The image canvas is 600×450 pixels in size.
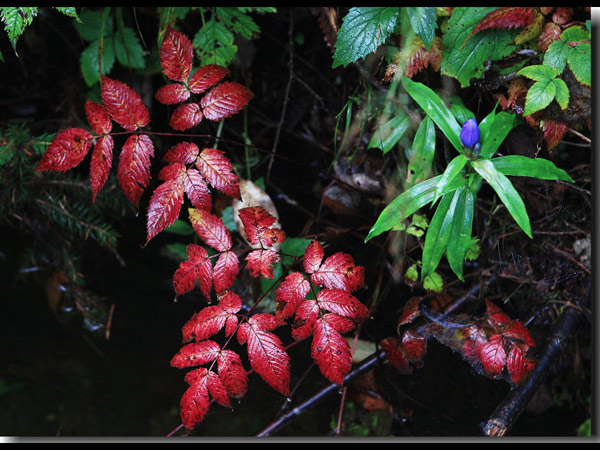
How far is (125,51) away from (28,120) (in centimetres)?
48

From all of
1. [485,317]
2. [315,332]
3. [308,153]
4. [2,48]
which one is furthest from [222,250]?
[2,48]

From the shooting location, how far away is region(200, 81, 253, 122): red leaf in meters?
0.98

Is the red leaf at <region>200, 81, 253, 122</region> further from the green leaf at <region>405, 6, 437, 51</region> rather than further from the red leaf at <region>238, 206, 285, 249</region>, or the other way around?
the green leaf at <region>405, 6, 437, 51</region>

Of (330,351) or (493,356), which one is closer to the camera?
(330,351)

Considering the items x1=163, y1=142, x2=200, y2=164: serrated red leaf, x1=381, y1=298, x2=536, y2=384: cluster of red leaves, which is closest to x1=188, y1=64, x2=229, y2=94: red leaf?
x1=163, y1=142, x2=200, y2=164: serrated red leaf

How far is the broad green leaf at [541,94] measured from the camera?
92cm

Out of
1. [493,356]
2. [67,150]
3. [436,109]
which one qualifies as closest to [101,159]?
[67,150]

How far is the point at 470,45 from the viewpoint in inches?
39.5

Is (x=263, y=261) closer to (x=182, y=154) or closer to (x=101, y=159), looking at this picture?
(x=182, y=154)

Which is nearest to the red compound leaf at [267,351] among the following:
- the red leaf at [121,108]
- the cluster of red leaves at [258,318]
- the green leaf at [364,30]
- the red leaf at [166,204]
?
the cluster of red leaves at [258,318]

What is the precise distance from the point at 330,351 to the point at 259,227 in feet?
1.01

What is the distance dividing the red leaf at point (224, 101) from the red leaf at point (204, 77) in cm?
2

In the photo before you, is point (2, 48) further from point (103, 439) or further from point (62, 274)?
point (103, 439)

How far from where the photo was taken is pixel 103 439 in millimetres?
1045
